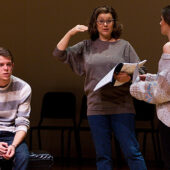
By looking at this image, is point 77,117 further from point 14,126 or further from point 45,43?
point 14,126

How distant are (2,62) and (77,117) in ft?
9.66

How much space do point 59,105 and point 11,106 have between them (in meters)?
2.44

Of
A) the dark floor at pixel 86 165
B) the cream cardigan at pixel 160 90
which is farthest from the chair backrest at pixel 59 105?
the cream cardigan at pixel 160 90

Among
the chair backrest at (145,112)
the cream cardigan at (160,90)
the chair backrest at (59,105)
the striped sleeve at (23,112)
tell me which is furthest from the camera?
the chair backrest at (59,105)

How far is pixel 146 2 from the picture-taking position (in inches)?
224

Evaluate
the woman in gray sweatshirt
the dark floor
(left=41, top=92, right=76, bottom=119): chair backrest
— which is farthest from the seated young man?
(left=41, top=92, right=76, bottom=119): chair backrest

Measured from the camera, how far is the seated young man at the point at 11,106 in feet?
10.2

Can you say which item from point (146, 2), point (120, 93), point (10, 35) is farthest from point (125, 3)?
point (120, 93)

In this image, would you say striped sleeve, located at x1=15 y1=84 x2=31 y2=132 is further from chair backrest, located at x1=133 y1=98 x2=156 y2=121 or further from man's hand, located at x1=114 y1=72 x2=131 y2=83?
chair backrest, located at x1=133 y1=98 x2=156 y2=121

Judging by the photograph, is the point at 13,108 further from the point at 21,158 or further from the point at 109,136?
the point at 109,136

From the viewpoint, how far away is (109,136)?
3.10 meters

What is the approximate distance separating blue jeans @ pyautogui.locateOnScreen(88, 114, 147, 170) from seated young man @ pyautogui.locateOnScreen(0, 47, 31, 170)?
0.55 m

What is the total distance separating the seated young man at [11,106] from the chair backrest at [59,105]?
92.4 inches

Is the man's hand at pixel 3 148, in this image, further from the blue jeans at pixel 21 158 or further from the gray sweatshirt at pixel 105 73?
the gray sweatshirt at pixel 105 73
